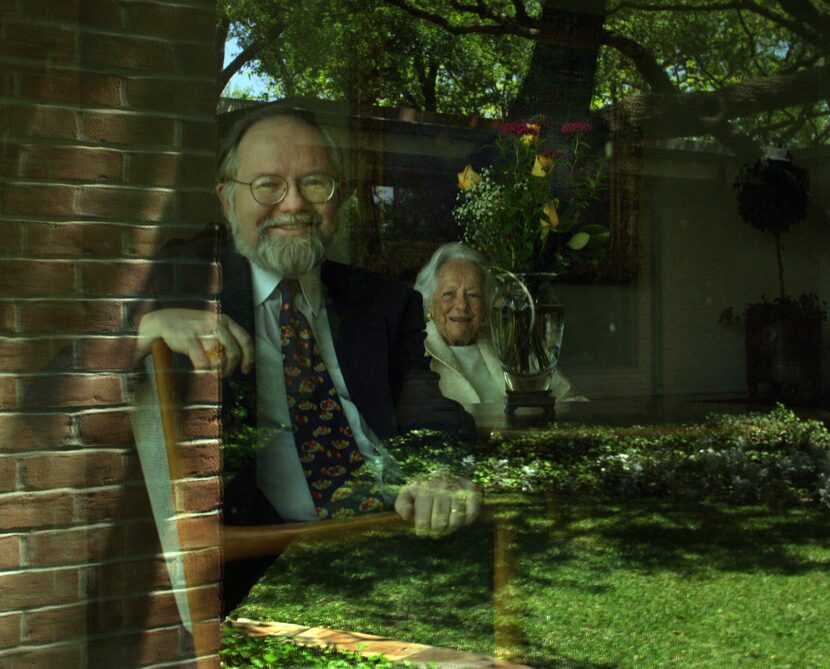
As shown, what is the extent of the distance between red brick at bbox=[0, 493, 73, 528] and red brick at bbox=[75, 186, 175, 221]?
1.78 feet

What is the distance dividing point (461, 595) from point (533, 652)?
244 mm

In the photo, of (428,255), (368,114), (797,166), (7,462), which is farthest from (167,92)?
(797,166)

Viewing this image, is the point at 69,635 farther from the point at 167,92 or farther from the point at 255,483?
the point at 167,92

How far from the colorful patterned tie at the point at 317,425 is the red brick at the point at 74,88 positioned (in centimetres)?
52

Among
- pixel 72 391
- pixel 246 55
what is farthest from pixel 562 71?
pixel 72 391

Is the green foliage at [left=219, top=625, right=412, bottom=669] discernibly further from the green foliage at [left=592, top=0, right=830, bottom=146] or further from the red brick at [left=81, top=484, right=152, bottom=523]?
the green foliage at [left=592, top=0, right=830, bottom=146]

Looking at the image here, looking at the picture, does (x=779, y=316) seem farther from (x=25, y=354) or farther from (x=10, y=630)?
(x=10, y=630)

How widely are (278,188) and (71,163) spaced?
0.40m

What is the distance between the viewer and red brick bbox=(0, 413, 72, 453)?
6.03 feet

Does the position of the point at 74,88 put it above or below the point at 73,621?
above

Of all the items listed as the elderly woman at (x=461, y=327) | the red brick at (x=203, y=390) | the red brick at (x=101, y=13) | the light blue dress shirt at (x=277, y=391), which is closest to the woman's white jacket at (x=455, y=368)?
the elderly woman at (x=461, y=327)

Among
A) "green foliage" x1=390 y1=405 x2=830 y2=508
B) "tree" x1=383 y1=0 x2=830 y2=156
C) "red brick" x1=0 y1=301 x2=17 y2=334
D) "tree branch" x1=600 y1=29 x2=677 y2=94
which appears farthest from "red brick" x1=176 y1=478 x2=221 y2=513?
"tree branch" x1=600 y1=29 x2=677 y2=94

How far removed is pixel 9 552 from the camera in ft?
6.04


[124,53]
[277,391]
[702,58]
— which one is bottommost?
[277,391]
